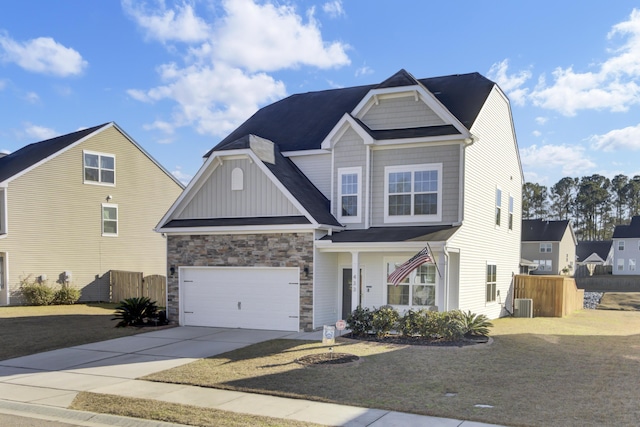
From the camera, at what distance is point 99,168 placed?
2762cm

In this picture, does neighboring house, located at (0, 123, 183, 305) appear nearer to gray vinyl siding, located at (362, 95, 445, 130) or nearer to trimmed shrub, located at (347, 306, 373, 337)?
gray vinyl siding, located at (362, 95, 445, 130)

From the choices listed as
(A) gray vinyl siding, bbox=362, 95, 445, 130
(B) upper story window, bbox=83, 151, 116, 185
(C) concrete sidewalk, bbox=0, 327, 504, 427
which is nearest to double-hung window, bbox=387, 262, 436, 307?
(C) concrete sidewalk, bbox=0, 327, 504, 427

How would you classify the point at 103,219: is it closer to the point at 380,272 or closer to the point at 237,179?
the point at 237,179

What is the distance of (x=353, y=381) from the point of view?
10.1 meters

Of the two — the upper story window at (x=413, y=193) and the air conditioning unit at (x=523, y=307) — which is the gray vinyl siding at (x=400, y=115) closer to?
the upper story window at (x=413, y=193)

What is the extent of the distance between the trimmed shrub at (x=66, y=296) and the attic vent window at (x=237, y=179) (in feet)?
40.8

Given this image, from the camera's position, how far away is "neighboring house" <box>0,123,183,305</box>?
80.5ft

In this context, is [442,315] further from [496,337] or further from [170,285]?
[170,285]

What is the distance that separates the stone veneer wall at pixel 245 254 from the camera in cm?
1672

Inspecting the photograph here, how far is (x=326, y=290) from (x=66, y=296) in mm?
14756

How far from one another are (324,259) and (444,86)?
341 inches

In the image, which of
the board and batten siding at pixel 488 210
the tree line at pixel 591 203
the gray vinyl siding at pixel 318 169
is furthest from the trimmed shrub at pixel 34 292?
the tree line at pixel 591 203

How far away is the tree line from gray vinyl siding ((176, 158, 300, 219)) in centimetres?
7801

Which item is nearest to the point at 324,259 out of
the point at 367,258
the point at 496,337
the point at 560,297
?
the point at 367,258
